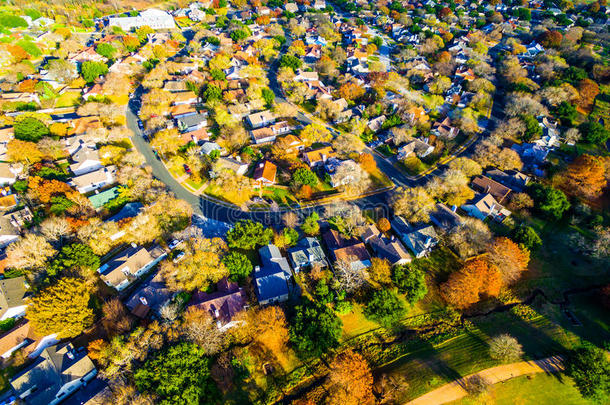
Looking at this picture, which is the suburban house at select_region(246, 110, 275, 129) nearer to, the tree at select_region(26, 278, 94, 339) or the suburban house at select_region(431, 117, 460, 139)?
the suburban house at select_region(431, 117, 460, 139)

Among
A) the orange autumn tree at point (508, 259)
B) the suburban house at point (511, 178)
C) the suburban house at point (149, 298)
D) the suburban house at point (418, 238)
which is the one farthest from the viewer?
the suburban house at point (511, 178)

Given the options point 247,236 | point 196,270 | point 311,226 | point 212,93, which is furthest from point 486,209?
point 212,93

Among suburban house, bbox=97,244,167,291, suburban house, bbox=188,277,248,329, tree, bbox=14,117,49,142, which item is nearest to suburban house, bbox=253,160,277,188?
suburban house, bbox=97,244,167,291

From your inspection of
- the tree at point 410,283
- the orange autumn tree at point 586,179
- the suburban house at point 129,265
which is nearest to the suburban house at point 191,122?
the suburban house at point 129,265

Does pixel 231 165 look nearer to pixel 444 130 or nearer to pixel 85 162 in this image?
pixel 85 162

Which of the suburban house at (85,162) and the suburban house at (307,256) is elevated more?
the suburban house at (85,162)

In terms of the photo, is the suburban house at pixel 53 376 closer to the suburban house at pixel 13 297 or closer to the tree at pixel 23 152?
the suburban house at pixel 13 297

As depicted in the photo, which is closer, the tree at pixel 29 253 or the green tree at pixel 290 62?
the tree at pixel 29 253

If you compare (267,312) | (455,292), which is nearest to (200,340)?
(267,312)
